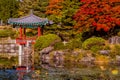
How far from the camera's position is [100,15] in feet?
185

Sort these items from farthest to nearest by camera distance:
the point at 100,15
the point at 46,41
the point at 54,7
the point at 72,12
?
the point at 54,7, the point at 72,12, the point at 100,15, the point at 46,41

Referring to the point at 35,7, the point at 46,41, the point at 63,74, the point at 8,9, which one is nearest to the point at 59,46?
the point at 46,41

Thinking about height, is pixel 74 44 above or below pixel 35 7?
below

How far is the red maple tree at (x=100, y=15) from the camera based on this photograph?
5603 centimetres

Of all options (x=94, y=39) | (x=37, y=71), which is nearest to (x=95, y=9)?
(x=94, y=39)

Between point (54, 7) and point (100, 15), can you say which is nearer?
point (100, 15)

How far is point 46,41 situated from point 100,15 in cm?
825

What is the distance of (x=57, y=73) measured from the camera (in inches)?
1544

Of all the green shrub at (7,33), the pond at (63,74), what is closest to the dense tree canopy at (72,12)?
the green shrub at (7,33)

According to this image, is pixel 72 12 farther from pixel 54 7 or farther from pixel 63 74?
pixel 63 74

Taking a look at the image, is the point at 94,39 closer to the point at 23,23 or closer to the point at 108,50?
the point at 108,50

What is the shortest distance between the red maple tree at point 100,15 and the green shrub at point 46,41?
15.1 feet

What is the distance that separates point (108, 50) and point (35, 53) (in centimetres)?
988

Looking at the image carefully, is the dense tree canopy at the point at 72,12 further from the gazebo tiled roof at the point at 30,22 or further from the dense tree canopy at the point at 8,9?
the gazebo tiled roof at the point at 30,22
